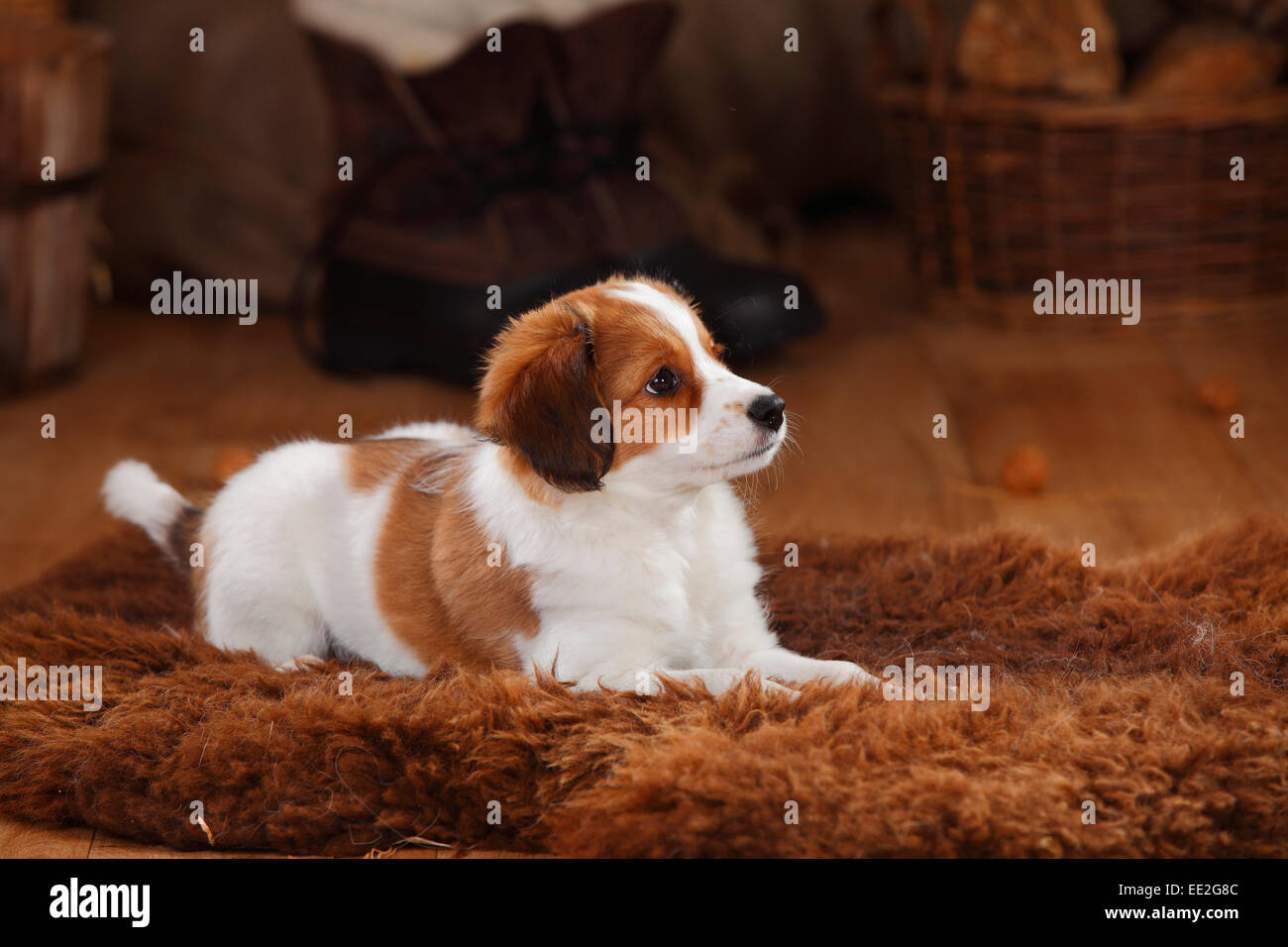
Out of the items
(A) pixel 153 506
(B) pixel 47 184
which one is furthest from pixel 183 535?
(B) pixel 47 184

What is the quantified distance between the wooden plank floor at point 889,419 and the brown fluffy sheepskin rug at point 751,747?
353 millimetres

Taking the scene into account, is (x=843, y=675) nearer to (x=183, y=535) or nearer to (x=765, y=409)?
(x=765, y=409)

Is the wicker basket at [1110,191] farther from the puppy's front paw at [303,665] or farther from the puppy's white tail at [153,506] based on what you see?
the puppy's front paw at [303,665]

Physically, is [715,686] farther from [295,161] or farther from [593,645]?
[295,161]

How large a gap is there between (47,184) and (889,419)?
1.98m

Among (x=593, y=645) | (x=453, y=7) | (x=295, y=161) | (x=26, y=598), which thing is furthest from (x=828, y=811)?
(x=295, y=161)

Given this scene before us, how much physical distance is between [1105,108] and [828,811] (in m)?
2.48

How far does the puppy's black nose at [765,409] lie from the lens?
5.50ft

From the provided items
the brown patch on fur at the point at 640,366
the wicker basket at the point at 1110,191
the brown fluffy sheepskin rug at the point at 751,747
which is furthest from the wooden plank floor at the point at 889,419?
the brown patch on fur at the point at 640,366

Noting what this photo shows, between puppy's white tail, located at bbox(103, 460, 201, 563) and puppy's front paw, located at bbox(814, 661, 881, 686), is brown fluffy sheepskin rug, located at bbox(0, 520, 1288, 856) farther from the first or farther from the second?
puppy's white tail, located at bbox(103, 460, 201, 563)

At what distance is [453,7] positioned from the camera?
338cm

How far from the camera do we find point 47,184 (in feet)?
10.9

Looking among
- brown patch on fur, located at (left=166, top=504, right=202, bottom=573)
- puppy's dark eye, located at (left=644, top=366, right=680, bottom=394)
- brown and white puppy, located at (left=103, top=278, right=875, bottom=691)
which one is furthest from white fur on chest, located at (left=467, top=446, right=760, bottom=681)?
brown patch on fur, located at (left=166, top=504, right=202, bottom=573)

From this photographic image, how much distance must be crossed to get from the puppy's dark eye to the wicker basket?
215cm
